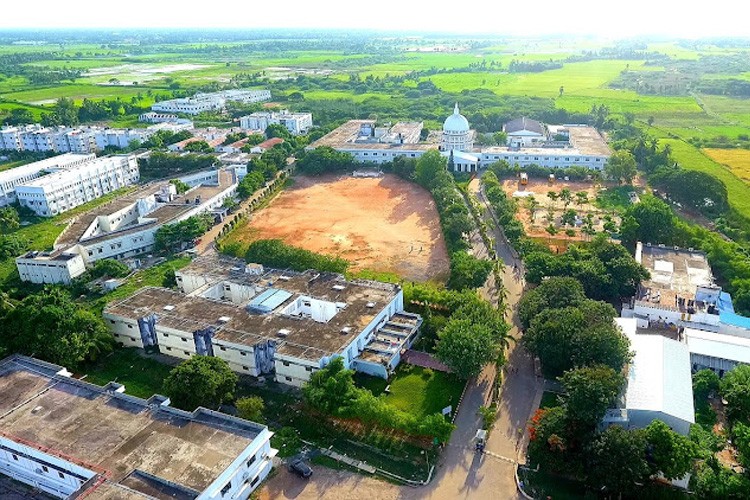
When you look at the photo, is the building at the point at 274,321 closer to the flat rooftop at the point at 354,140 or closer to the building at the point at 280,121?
the flat rooftop at the point at 354,140

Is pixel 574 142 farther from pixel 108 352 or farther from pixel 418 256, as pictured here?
pixel 108 352

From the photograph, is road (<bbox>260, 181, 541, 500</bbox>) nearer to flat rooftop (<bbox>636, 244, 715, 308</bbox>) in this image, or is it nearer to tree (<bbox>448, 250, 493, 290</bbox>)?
tree (<bbox>448, 250, 493, 290</bbox>)

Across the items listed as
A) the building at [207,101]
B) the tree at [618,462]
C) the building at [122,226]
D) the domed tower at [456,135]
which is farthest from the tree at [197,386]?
the building at [207,101]

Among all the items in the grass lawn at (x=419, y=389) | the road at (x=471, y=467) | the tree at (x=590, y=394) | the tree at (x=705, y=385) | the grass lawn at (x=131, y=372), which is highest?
the tree at (x=590, y=394)

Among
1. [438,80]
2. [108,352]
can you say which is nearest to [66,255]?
[108,352]

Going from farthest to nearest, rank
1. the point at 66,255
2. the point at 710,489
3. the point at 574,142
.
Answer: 1. the point at 574,142
2. the point at 66,255
3. the point at 710,489

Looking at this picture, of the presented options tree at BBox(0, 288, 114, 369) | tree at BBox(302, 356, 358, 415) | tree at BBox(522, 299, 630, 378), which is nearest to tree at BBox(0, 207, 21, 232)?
tree at BBox(0, 288, 114, 369)
